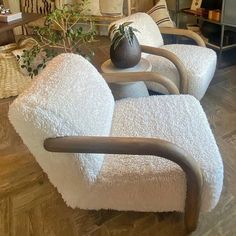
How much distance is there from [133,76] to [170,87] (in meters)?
0.22

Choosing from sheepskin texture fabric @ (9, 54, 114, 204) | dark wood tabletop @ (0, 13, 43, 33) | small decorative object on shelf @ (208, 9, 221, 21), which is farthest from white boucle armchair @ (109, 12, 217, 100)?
dark wood tabletop @ (0, 13, 43, 33)

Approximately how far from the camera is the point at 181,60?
204 centimetres

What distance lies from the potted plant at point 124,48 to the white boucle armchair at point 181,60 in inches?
8.4

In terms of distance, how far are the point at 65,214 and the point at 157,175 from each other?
0.59 metres

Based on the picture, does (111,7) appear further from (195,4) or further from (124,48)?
(124,48)

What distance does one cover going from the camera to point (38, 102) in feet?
3.21

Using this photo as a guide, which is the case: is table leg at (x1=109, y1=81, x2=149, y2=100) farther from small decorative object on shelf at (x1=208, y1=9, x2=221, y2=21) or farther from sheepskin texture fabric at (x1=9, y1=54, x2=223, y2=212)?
small decorative object on shelf at (x1=208, y1=9, x2=221, y2=21)

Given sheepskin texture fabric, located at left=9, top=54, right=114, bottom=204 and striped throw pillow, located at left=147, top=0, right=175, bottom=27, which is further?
striped throw pillow, located at left=147, top=0, right=175, bottom=27

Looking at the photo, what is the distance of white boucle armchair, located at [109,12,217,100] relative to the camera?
1.95 meters

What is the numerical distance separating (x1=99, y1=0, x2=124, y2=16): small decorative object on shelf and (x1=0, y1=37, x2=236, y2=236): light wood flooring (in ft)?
7.17

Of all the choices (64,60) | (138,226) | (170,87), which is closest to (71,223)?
(138,226)

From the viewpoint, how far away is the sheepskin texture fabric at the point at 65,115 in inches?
38.6

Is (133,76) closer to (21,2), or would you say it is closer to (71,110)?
(71,110)

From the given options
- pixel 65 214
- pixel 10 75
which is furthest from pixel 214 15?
pixel 65 214
